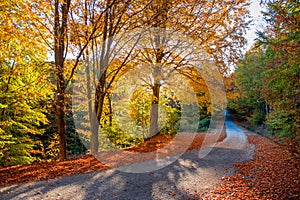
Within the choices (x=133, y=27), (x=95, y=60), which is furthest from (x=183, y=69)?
(x=95, y=60)

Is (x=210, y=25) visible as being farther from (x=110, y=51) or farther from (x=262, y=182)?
(x=262, y=182)

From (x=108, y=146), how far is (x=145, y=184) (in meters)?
7.60

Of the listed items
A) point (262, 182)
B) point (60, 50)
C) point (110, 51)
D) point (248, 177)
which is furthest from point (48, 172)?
point (262, 182)

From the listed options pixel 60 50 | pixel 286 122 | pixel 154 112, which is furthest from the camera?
pixel 154 112

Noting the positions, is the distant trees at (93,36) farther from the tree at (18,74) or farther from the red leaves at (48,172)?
the red leaves at (48,172)

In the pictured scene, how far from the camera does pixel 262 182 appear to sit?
492 centimetres

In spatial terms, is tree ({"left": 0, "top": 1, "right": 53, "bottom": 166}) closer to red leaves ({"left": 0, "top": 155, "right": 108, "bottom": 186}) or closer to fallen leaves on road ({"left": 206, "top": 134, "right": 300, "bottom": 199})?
red leaves ({"left": 0, "top": 155, "right": 108, "bottom": 186})

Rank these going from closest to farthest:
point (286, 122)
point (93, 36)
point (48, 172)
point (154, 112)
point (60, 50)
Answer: point (48, 172), point (286, 122), point (60, 50), point (93, 36), point (154, 112)

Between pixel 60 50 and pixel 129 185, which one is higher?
pixel 60 50

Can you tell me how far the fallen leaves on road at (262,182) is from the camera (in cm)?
427

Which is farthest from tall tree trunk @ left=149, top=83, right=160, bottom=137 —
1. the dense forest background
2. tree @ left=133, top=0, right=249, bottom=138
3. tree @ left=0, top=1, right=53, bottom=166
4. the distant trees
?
tree @ left=0, top=1, right=53, bottom=166

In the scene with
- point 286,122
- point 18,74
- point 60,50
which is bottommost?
point 286,122

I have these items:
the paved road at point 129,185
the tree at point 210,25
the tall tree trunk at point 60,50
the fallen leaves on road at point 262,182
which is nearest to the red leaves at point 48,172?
the paved road at point 129,185

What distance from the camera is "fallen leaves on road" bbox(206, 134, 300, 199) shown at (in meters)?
4.27
